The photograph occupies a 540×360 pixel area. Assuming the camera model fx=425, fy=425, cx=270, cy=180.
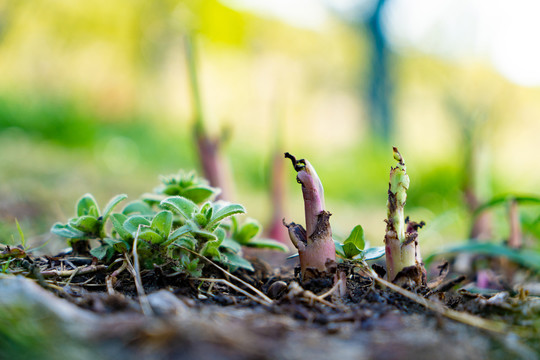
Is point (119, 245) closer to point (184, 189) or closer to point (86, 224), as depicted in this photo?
point (86, 224)

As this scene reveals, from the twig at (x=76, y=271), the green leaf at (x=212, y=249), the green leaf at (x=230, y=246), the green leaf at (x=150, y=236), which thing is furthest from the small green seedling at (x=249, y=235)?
the twig at (x=76, y=271)

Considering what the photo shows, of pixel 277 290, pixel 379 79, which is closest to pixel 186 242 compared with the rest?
pixel 277 290

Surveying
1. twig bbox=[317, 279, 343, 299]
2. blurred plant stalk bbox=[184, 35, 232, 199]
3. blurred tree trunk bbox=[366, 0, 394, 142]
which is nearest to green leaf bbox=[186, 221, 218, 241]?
twig bbox=[317, 279, 343, 299]

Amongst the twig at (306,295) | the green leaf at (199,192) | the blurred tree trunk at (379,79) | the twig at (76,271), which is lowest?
the twig at (306,295)

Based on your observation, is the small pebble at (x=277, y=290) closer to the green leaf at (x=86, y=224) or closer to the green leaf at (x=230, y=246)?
the green leaf at (x=230, y=246)

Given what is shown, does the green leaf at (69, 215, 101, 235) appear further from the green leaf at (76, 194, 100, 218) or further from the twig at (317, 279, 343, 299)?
the twig at (317, 279, 343, 299)

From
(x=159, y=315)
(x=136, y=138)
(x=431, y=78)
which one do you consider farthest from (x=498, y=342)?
(x=431, y=78)

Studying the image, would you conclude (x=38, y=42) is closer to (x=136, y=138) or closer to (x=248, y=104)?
(x=136, y=138)
